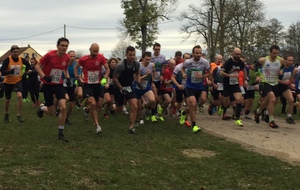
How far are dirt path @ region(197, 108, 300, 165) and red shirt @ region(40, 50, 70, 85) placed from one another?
12.8 ft

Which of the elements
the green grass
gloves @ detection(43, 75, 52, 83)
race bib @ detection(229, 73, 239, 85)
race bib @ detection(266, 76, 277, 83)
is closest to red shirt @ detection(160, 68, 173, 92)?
race bib @ detection(229, 73, 239, 85)

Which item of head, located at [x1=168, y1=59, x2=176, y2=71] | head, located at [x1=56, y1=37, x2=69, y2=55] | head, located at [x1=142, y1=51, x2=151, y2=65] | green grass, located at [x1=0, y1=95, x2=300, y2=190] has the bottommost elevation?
green grass, located at [x1=0, y1=95, x2=300, y2=190]

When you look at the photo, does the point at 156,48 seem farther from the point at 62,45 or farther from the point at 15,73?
the point at 62,45

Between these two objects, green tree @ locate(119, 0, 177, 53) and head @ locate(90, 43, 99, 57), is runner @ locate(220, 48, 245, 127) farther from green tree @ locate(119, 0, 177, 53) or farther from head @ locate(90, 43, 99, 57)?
green tree @ locate(119, 0, 177, 53)

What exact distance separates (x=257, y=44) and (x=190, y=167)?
4268 cm

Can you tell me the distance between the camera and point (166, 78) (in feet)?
40.6

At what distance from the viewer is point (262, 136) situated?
9.16 meters

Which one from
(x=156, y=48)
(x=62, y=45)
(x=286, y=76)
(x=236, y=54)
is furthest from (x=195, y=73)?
(x=286, y=76)

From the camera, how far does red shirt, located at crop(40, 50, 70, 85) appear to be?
8.26 meters

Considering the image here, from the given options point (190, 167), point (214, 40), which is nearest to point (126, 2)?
point (214, 40)

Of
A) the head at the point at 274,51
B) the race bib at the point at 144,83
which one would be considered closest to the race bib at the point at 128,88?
the race bib at the point at 144,83

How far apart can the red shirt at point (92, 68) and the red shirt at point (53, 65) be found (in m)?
0.88

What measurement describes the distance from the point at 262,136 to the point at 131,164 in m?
4.17

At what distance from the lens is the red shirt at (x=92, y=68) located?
30.1 ft
